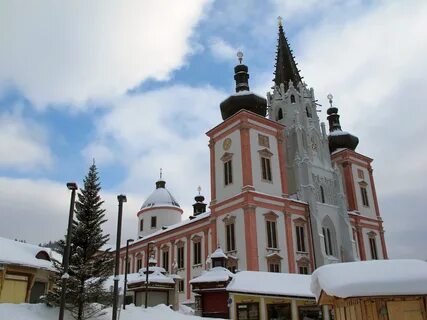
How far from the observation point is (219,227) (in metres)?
36.1

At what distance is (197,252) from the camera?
139 ft

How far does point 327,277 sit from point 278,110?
37.0 metres

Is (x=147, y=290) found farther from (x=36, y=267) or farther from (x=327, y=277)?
(x=327, y=277)

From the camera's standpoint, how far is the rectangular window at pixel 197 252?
1647 inches

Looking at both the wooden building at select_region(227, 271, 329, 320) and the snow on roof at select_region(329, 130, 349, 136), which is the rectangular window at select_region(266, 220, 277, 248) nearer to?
the wooden building at select_region(227, 271, 329, 320)

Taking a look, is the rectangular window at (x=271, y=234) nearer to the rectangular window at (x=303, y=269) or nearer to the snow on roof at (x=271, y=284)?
the rectangular window at (x=303, y=269)

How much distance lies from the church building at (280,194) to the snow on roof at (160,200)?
13557mm

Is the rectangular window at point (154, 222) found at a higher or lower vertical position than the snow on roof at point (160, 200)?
lower

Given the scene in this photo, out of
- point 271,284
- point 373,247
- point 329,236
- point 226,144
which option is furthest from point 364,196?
point 271,284

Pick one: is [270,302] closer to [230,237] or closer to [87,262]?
[87,262]

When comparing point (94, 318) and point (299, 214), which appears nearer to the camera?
point (94, 318)

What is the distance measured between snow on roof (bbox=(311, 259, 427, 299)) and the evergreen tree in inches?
464

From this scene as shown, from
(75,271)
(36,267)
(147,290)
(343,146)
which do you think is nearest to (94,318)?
(75,271)

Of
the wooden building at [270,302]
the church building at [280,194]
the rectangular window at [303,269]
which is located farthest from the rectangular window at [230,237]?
the wooden building at [270,302]
